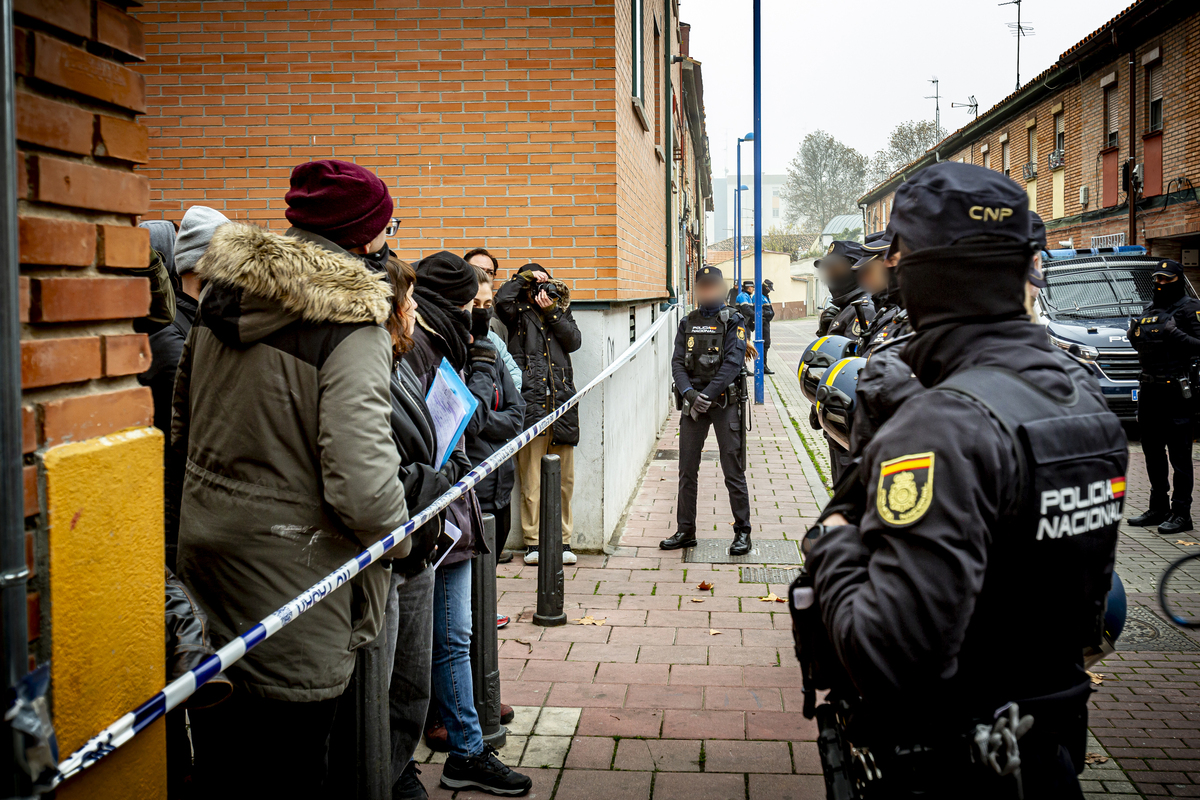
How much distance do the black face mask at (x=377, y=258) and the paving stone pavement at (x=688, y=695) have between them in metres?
1.98

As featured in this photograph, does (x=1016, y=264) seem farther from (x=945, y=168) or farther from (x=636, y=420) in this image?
(x=636, y=420)

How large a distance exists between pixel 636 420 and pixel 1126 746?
613cm

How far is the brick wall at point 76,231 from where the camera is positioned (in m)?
1.59

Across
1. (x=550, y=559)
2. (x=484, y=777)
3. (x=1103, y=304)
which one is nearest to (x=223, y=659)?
(x=484, y=777)

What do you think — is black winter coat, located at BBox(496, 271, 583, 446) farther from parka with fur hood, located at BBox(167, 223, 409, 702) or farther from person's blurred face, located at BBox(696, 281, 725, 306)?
parka with fur hood, located at BBox(167, 223, 409, 702)

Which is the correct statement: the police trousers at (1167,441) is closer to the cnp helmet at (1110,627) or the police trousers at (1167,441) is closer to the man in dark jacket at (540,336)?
the man in dark jacket at (540,336)

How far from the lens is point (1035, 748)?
1.75 meters

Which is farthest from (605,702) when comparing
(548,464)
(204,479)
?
(204,479)

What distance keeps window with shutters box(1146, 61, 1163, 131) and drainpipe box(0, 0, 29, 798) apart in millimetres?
24442

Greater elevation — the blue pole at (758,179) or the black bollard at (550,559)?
the blue pole at (758,179)

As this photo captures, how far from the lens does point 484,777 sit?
135 inches

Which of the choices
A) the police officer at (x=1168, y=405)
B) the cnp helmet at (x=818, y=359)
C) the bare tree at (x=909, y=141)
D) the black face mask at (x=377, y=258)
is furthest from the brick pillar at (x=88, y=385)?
the bare tree at (x=909, y=141)

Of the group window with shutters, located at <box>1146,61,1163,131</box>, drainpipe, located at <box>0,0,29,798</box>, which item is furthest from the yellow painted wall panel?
window with shutters, located at <box>1146,61,1163,131</box>

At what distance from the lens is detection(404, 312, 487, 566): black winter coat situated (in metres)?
3.34
